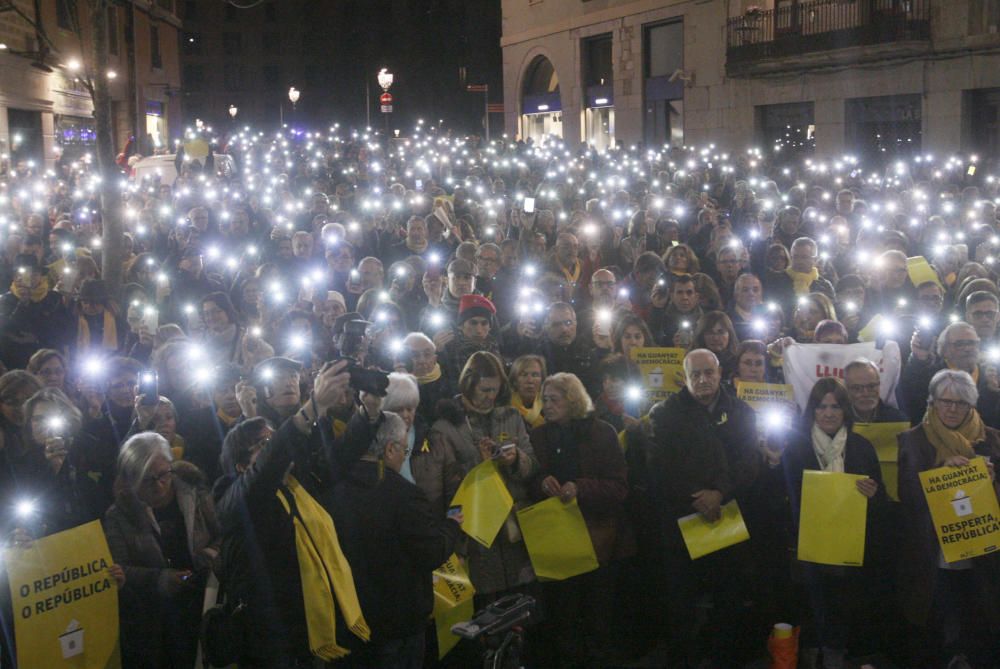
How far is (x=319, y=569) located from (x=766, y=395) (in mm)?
3075

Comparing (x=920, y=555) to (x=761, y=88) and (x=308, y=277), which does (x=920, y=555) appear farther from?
(x=761, y=88)

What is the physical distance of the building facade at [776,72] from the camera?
24906 mm

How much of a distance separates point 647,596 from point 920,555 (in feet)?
4.76

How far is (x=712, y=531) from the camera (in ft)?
18.4

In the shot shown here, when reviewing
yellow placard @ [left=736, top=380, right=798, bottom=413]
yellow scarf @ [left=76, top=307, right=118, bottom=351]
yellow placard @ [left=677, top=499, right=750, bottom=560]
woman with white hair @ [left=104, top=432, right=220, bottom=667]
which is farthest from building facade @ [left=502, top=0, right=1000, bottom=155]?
woman with white hair @ [left=104, top=432, right=220, bottom=667]

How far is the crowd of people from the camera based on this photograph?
4.28m

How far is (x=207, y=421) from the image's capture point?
241 inches

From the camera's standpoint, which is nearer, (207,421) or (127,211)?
(207,421)

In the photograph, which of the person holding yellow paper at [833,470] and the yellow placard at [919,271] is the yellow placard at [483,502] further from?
the yellow placard at [919,271]

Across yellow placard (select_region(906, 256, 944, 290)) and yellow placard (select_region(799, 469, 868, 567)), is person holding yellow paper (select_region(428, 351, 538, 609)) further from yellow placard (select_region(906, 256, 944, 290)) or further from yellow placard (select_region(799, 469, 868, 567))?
Answer: yellow placard (select_region(906, 256, 944, 290))

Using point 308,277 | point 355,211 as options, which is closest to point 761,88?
point 355,211

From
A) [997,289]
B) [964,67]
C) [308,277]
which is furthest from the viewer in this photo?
[964,67]

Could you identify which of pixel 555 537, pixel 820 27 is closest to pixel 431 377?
pixel 555 537

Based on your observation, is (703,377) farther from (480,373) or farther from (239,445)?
(239,445)
